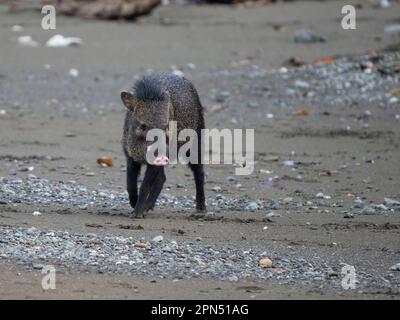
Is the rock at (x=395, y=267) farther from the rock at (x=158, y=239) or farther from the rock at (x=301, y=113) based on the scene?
the rock at (x=301, y=113)

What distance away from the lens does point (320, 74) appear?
53.9 feet

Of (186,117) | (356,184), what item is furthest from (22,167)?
(356,184)

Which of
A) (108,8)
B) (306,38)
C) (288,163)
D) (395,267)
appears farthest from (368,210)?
(108,8)

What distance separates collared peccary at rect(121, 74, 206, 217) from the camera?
9633 mm

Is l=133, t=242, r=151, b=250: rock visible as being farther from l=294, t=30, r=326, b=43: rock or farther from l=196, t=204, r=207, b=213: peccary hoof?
l=294, t=30, r=326, b=43: rock

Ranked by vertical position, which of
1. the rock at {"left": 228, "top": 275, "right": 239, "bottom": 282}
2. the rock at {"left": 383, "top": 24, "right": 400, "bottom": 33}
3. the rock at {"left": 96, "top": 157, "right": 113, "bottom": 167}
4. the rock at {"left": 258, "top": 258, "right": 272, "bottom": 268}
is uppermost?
the rock at {"left": 383, "top": 24, "right": 400, "bottom": 33}

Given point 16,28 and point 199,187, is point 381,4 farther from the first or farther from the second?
point 199,187

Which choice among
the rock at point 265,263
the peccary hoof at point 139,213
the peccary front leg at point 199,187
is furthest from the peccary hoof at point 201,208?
the rock at point 265,263

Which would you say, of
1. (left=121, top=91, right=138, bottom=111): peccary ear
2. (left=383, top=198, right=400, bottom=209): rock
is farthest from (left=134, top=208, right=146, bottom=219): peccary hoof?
(left=383, top=198, right=400, bottom=209): rock

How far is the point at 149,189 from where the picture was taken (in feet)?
32.1

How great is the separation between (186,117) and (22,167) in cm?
270

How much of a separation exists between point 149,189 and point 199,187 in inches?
29.7

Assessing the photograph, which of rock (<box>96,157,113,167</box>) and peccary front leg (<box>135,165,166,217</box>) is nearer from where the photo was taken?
peccary front leg (<box>135,165,166,217</box>)

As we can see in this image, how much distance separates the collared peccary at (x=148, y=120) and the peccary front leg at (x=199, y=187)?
45 centimetres
